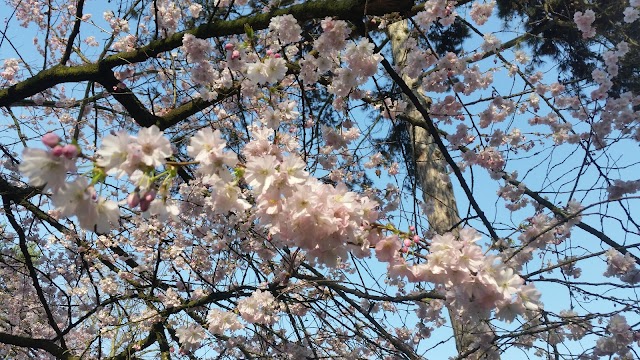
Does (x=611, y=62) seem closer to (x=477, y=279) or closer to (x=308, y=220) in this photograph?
(x=477, y=279)

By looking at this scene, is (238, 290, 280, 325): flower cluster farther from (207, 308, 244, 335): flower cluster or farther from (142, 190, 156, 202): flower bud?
(142, 190, 156, 202): flower bud

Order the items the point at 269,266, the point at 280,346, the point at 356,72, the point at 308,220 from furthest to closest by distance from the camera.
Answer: the point at 269,266 → the point at 280,346 → the point at 356,72 → the point at 308,220

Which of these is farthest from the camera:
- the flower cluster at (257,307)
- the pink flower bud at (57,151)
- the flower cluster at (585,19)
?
the flower cluster at (585,19)

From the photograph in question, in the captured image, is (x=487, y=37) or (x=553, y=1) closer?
(x=487, y=37)

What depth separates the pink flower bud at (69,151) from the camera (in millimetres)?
1084

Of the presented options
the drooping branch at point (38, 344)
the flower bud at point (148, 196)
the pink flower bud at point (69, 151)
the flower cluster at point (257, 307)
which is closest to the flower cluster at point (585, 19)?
the flower cluster at point (257, 307)

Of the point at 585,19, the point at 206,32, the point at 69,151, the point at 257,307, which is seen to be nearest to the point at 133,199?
the point at 69,151

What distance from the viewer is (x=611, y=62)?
4414 millimetres

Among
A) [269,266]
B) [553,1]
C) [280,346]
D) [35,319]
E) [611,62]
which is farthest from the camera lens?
[35,319]

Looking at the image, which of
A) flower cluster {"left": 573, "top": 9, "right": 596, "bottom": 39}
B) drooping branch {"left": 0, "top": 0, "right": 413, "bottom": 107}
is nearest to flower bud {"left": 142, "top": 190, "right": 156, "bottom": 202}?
drooping branch {"left": 0, "top": 0, "right": 413, "bottom": 107}

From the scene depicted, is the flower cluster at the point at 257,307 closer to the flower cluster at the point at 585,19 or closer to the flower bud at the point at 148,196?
the flower bud at the point at 148,196

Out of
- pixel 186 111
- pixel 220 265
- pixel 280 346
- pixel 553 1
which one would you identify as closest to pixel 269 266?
pixel 220 265

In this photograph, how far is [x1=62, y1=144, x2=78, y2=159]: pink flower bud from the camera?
1.08m

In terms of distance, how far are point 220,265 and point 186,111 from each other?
1375 mm
